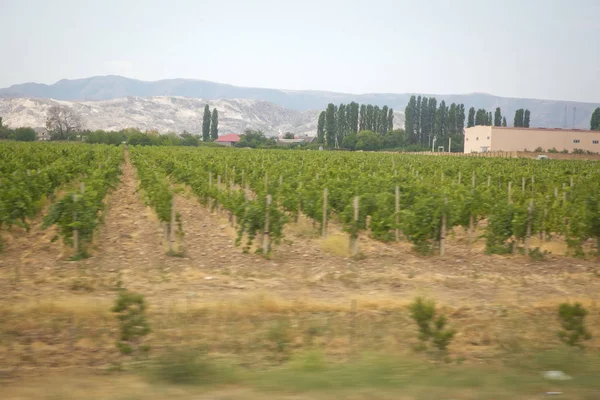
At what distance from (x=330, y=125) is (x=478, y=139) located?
1208 inches

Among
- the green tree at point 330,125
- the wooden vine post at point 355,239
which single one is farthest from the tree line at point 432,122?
the wooden vine post at point 355,239

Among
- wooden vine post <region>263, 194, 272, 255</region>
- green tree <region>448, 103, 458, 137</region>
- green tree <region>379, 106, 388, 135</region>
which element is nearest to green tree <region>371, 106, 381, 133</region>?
green tree <region>379, 106, 388, 135</region>

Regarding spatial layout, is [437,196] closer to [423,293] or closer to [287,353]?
[423,293]

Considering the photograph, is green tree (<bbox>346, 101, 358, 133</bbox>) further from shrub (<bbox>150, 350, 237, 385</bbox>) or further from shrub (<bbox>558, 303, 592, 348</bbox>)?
shrub (<bbox>150, 350, 237, 385</bbox>)

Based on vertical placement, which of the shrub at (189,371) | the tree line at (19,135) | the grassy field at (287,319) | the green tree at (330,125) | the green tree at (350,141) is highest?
the green tree at (330,125)

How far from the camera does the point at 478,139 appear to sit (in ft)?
293

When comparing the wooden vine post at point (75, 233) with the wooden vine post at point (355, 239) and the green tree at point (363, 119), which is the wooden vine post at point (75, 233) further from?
the green tree at point (363, 119)

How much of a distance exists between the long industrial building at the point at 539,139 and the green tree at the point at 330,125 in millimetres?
32548

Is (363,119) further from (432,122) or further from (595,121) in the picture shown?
(595,121)

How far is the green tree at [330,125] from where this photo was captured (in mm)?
109000

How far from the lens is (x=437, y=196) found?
14617mm

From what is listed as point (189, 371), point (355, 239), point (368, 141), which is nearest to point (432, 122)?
point (368, 141)

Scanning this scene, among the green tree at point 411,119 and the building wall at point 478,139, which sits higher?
the green tree at point 411,119

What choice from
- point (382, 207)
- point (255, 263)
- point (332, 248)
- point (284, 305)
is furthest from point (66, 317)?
point (382, 207)
